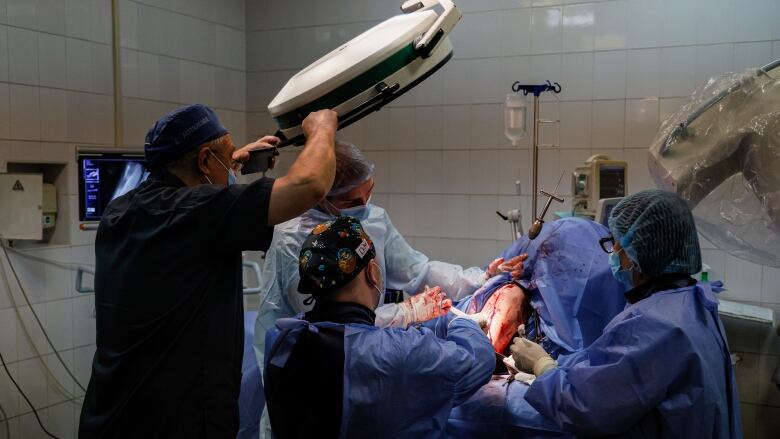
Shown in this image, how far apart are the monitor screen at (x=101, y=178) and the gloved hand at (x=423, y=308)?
197 centimetres

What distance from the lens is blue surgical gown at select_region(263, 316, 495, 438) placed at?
174cm

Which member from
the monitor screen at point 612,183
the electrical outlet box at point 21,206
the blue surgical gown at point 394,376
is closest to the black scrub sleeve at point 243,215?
the blue surgical gown at point 394,376

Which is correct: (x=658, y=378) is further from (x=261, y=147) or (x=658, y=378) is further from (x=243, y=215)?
(x=261, y=147)

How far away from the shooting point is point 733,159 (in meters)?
2.42

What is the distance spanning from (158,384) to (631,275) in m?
1.31

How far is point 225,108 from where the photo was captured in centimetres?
504

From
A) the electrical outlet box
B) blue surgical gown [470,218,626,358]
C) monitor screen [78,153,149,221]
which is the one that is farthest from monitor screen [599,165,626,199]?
the electrical outlet box

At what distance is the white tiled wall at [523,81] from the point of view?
3.94 meters

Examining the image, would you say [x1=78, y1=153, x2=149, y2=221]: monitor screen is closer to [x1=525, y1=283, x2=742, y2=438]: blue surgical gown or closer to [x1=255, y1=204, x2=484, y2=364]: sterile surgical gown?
[x1=255, y1=204, x2=484, y2=364]: sterile surgical gown

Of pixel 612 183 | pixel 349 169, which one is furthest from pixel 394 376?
pixel 612 183

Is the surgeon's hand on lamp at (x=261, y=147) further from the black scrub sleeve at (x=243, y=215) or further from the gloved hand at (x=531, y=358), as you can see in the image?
the gloved hand at (x=531, y=358)

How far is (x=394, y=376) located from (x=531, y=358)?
589mm

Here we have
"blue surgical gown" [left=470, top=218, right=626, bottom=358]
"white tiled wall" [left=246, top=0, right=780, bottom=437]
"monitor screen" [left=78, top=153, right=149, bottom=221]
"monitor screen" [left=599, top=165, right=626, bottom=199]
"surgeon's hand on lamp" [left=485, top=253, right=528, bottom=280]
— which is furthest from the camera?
"white tiled wall" [left=246, top=0, right=780, bottom=437]

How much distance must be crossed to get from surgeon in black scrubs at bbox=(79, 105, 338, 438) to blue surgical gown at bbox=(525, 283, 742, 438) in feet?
2.78
